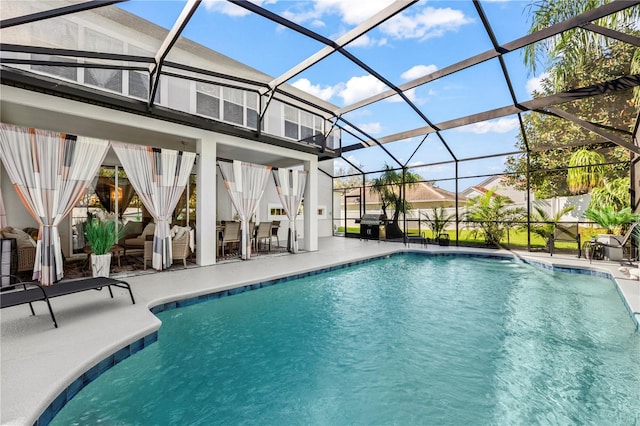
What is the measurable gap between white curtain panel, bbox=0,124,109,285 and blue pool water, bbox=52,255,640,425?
251 centimetres

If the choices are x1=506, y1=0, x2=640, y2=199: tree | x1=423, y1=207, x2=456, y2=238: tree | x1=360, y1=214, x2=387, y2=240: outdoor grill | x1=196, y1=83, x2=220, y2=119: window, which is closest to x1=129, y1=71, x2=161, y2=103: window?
x1=196, y1=83, x2=220, y2=119: window

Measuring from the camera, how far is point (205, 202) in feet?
21.8

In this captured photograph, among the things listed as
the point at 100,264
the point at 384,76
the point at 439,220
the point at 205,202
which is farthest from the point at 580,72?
the point at 100,264

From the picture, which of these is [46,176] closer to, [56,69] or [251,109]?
[56,69]

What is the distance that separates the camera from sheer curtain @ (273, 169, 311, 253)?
8.35 meters

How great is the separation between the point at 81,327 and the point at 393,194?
35.8 feet

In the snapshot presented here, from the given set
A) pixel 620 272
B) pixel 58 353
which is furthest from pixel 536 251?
pixel 58 353

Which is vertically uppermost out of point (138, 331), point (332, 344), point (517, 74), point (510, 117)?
point (517, 74)

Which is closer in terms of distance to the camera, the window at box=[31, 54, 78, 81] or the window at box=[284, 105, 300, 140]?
the window at box=[31, 54, 78, 81]

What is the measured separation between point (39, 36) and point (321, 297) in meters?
7.05

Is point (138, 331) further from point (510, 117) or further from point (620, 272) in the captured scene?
point (510, 117)

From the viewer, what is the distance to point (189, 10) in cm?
397

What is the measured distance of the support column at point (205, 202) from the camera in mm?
6613

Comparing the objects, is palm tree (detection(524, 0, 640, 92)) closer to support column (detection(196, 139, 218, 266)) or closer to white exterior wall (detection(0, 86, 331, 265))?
white exterior wall (detection(0, 86, 331, 265))
